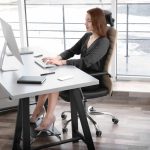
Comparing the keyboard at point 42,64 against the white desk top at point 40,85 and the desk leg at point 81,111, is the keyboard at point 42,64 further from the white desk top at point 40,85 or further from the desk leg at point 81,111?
the desk leg at point 81,111

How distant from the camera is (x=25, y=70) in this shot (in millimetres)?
3137

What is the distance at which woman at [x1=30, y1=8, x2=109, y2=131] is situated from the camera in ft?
10.6

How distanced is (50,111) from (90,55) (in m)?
0.65

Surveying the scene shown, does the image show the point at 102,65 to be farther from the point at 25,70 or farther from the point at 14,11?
the point at 14,11

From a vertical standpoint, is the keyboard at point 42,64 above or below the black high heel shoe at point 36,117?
above

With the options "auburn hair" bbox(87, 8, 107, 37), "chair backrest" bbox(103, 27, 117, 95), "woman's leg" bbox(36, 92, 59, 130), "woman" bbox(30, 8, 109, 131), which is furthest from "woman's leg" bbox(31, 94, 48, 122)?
"auburn hair" bbox(87, 8, 107, 37)

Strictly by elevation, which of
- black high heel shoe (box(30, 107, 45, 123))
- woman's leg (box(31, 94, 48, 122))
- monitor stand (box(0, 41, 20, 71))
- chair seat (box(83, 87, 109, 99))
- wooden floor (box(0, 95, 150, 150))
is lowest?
wooden floor (box(0, 95, 150, 150))

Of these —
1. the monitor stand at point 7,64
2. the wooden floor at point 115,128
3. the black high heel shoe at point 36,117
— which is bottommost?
the wooden floor at point 115,128

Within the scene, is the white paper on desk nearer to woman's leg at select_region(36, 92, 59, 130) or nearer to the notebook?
the notebook

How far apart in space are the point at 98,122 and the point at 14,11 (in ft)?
6.39

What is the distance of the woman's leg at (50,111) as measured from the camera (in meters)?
3.23

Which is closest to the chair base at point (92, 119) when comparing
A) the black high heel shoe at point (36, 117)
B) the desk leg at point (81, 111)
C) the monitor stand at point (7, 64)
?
the black high heel shoe at point (36, 117)

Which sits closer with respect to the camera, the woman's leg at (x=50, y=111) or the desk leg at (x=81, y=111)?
the desk leg at (x=81, y=111)

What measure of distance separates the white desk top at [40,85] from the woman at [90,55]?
14 centimetres
